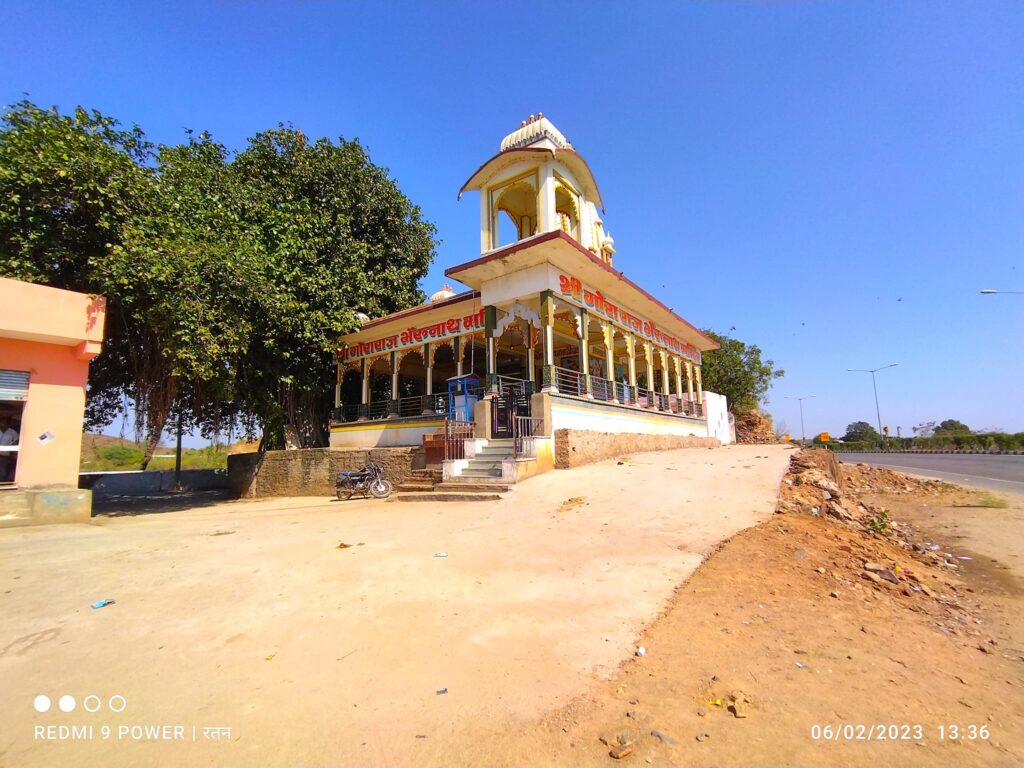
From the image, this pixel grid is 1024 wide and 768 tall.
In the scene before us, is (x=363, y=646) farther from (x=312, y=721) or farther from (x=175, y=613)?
(x=175, y=613)

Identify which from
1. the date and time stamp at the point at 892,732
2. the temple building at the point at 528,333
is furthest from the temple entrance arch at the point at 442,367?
the date and time stamp at the point at 892,732

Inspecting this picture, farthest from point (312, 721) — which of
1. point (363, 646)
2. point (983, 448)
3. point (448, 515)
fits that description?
point (983, 448)

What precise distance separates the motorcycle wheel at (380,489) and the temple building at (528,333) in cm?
199

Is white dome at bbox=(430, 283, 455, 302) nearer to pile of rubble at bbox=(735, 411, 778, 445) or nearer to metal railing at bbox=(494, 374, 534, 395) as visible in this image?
metal railing at bbox=(494, 374, 534, 395)

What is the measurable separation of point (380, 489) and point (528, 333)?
6.39 m

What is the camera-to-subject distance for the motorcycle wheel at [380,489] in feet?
38.4

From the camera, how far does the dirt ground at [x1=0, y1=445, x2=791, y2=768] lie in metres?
2.29

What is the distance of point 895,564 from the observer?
5.40m

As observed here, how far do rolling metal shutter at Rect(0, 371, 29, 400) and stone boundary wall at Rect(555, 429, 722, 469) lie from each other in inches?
431

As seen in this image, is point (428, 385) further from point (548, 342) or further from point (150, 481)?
point (150, 481)

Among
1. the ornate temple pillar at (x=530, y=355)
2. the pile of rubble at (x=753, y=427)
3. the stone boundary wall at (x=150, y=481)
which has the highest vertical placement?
the ornate temple pillar at (x=530, y=355)

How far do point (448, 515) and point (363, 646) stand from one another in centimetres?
435

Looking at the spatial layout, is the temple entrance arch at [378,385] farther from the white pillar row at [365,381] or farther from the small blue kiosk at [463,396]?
the small blue kiosk at [463,396]

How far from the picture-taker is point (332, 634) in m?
3.35
